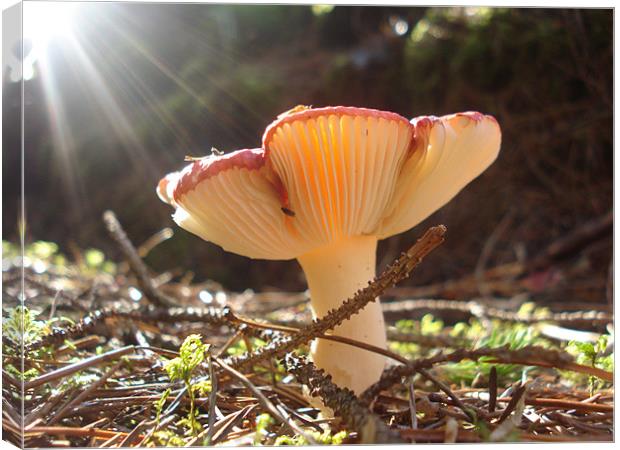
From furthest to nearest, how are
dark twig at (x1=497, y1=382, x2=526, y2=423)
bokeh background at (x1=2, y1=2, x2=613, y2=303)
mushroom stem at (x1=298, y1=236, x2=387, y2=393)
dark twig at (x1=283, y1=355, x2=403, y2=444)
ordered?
bokeh background at (x1=2, y1=2, x2=613, y2=303) → mushroom stem at (x1=298, y1=236, x2=387, y2=393) → dark twig at (x1=497, y1=382, x2=526, y2=423) → dark twig at (x1=283, y1=355, x2=403, y2=444)

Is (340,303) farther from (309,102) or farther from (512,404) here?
(309,102)

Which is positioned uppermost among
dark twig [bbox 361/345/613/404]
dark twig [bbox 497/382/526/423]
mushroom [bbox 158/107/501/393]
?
mushroom [bbox 158/107/501/393]

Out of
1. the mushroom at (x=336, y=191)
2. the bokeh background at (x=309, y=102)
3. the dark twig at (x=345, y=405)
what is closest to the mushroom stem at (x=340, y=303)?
the mushroom at (x=336, y=191)

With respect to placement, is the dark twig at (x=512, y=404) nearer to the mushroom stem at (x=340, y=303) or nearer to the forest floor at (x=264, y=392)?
the forest floor at (x=264, y=392)

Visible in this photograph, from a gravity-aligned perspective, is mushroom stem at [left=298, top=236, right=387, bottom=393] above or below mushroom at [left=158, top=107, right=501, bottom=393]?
below

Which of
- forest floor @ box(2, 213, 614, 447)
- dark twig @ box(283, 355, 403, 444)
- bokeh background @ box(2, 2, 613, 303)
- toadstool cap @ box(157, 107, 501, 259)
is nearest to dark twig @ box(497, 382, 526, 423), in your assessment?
forest floor @ box(2, 213, 614, 447)

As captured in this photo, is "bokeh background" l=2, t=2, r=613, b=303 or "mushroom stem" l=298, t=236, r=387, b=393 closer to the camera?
"mushroom stem" l=298, t=236, r=387, b=393

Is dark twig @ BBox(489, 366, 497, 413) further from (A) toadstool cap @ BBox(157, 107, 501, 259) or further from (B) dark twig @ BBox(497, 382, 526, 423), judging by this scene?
(A) toadstool cap @ BBox(157, 107, 501, 259)

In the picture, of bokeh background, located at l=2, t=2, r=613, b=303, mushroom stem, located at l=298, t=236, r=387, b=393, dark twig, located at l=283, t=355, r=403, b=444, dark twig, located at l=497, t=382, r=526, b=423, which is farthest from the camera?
bokeh background, located at l=2, t=2, r=613, b=303
